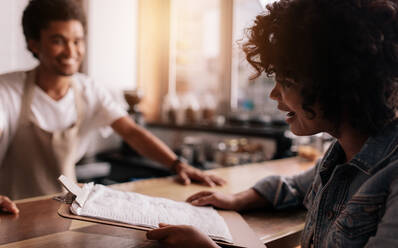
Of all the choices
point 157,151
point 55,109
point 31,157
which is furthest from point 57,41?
point 157,151

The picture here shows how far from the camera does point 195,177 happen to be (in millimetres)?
1402

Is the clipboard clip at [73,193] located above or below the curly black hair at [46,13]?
below

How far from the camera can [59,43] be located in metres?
1.59

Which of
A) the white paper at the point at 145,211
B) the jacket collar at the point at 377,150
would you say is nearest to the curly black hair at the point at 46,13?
the white paper at the point at 145,211

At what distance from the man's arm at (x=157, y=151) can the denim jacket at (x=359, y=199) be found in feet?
1.91

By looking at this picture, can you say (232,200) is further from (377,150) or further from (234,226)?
(377,150)

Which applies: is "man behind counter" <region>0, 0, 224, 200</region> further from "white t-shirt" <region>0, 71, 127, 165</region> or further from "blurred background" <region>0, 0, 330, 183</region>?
"blurred background" <region>0, 0, 330, 183</region>

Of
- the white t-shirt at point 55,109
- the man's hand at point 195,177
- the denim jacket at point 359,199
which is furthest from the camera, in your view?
the white t-shirt at point 55,109

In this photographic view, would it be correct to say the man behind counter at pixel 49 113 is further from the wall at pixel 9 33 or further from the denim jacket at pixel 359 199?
the wall at pixel 9 33

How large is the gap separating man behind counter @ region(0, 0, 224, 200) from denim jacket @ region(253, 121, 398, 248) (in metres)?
0.76

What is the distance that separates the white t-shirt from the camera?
5.10ft

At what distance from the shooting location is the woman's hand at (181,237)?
725mm

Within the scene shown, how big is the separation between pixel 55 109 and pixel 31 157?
0.24 metres

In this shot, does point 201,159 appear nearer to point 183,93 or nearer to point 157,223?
point 183,93
